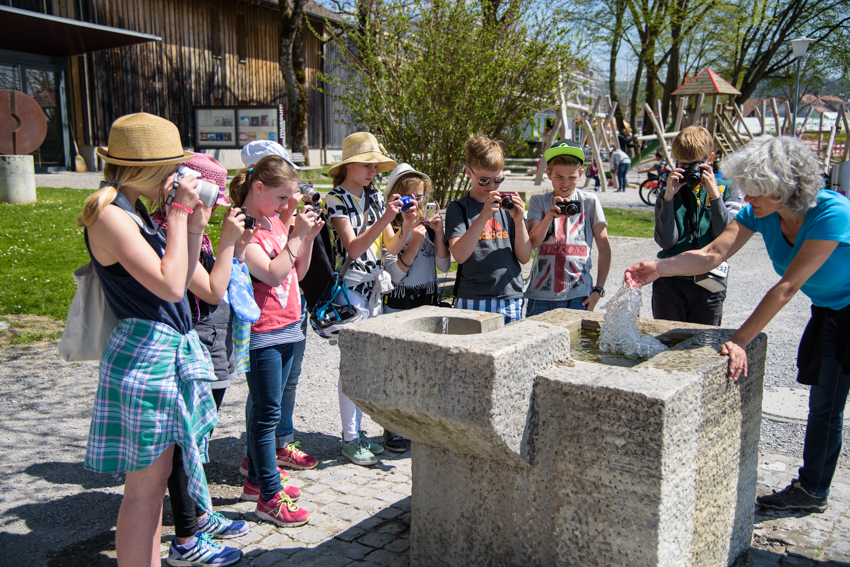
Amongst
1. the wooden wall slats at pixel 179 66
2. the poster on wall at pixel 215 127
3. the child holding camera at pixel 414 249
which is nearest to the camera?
the child holding camera at pixel 414 249

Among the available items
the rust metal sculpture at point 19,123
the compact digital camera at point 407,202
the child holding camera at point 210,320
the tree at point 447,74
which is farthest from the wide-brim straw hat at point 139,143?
the rust metal sculpture at point 19,123

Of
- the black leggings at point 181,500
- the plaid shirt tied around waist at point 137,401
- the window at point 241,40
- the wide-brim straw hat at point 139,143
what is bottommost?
the black leggings at point 181,500

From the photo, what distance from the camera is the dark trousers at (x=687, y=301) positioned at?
154 inches

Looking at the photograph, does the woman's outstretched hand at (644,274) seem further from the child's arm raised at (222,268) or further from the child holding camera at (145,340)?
the child holding camera at (145,340)

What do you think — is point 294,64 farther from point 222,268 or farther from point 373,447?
point 222,268

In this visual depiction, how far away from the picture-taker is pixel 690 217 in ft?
12.8

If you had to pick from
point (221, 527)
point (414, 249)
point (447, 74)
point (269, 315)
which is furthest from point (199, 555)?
point (447, 74)

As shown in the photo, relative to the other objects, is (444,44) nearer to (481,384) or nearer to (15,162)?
(481,384)

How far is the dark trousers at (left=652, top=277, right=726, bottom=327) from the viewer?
12.8 feet

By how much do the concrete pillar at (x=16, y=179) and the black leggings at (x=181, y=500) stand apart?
33.9ft

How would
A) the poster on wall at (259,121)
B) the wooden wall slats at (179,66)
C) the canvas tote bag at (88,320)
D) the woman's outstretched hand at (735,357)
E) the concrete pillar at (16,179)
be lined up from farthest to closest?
the wooden wall slats at (179,66) → the poster on wall at (259,121) → the concrete pillar at (16,179) → the woman's outstretched hand at (735,357) → the canvas tote bag at (88,320)

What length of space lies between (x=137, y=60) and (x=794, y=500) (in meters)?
20.8

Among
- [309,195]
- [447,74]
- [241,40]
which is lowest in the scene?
[309,195]

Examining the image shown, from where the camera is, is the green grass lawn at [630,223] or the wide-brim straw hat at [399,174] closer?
the wide-brim straw hat at [399,174]
